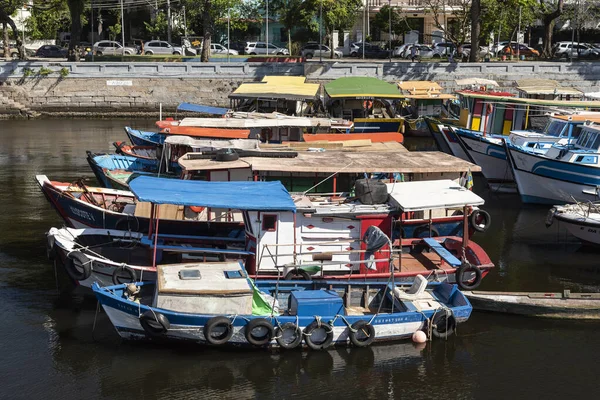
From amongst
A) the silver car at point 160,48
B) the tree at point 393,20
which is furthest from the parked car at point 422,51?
the silver car at point 160,48

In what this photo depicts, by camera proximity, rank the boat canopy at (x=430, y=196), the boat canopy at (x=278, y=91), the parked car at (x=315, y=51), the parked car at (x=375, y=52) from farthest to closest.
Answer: the parked car at (x=375, y=52)
the parked car at (x=315, y=51)
the boat canopy at (x=278, y=91)
the boat canopy at (x=430, y=196)

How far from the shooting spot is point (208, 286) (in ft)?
53.9

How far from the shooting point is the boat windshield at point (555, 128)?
32.7 meters

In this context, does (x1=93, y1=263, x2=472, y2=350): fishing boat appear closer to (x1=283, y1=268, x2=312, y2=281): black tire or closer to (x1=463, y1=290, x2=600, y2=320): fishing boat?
(x1=283, y1=268, x2=312, y2=281): black tire

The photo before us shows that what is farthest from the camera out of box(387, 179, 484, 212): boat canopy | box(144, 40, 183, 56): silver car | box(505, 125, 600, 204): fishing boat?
box(144, 40, 183, 56): silver car

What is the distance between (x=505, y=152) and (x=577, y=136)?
292cm

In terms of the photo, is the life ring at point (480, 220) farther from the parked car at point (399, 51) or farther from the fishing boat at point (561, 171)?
the parked car at point (399, 51)

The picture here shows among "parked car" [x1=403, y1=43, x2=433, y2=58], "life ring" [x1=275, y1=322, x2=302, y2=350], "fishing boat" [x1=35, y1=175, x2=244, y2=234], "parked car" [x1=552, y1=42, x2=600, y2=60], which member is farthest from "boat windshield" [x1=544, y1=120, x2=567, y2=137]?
"parked car" [x1=403, y1=43, x2=433, y2=58]

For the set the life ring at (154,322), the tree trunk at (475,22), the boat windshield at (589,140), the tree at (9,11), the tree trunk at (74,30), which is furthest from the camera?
the tree trunk at (74,30)

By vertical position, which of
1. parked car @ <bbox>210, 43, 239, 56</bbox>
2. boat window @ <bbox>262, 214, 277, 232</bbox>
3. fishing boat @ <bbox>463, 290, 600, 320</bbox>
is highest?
parked car @ <bbox>210, 43, 239, 56</bbox>

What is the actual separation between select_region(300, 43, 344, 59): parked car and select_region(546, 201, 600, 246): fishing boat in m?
42.5

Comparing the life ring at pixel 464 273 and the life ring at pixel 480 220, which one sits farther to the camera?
the life ring at pixel 480 220

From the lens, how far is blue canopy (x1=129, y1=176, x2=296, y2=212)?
18.0 m

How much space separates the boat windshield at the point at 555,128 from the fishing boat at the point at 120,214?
16.6m
